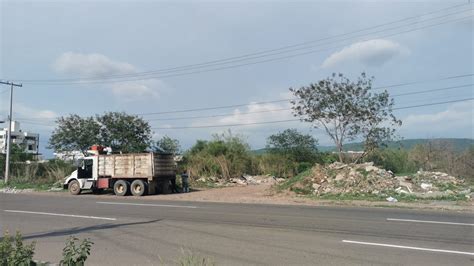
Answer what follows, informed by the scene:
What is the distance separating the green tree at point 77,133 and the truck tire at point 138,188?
22.2 metres

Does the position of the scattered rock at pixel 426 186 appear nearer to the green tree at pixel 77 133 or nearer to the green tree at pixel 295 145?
the green tree at pixel 295 145

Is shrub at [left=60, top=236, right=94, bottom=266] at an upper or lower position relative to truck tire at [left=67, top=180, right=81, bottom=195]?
lower

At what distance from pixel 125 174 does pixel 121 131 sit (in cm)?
2085

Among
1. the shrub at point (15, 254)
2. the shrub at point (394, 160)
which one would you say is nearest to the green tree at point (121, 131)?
the shrub at point (394, 160)

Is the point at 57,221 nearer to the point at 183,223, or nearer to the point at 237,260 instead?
the point at 183,223

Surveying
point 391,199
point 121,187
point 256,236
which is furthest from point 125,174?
point 256,236

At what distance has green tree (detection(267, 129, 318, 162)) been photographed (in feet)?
160

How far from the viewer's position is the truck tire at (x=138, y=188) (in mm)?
27172

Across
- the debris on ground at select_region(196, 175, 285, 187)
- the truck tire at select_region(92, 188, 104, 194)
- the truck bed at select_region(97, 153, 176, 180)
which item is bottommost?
the truck tire at select_region(92, 188, 104, 194)

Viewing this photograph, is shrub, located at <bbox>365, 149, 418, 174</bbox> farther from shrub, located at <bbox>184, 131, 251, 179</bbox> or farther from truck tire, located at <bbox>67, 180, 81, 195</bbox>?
truck tire, located at <bbox>67, 180, 81, 195</bbox>

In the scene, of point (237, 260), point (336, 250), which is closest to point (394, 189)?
point (336, 250)

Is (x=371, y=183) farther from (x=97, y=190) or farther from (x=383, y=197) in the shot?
(x=97, y=190)

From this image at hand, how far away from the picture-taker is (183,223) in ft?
43.2

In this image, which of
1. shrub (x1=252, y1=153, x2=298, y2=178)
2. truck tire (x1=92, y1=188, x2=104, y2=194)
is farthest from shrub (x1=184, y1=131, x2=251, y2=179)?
truck tire (x1=92, y1=188, x2=104, y2=194)
